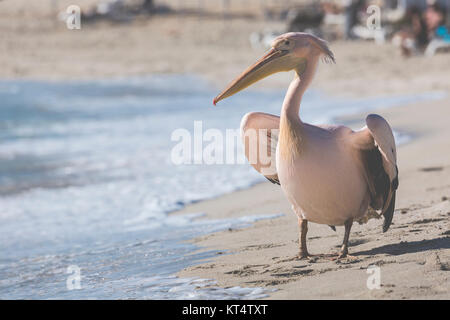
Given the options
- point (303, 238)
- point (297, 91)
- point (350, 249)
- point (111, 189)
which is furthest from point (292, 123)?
point (111, 189)

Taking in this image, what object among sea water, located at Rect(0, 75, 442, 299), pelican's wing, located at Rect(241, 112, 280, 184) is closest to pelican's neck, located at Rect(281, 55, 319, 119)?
pelican's wing, located at Rect(241, 112, 280, 184)

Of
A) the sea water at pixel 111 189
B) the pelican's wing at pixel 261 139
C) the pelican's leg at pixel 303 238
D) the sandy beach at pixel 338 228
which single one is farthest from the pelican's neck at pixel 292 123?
the sea water at pixel 111 189

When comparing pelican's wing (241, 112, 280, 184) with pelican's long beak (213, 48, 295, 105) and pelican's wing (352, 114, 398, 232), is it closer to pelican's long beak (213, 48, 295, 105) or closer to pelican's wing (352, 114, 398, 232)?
pelican's long beak (213, 48, 295, 105)

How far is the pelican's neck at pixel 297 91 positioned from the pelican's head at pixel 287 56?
0.07 ft

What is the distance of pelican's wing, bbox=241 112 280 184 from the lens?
14.3 ft

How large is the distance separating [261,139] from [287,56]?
50 cm

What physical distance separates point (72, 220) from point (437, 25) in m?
17.5

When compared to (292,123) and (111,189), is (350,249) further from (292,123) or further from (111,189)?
(111,189)

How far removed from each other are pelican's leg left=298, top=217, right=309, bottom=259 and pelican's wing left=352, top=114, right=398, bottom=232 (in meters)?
0.37

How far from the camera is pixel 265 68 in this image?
4.21 meters

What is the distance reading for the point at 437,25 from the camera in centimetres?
2238
